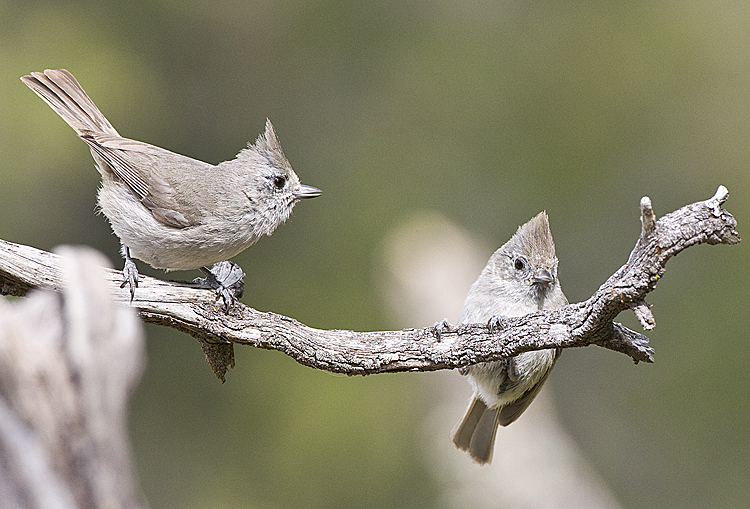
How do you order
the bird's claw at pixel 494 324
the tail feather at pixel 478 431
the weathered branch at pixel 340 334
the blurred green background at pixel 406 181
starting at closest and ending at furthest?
the weathered branch at pixel 340 334, the bird's claw at pixel 494 324, the tail feather at pixel 478 431, the blurred green background at pixel 406 181


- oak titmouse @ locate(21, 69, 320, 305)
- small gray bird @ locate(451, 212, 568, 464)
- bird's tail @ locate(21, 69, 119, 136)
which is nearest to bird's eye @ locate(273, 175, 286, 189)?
oak titmouse @ locate(21, 69, 320, 305)

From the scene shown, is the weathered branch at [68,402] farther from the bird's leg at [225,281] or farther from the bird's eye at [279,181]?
the bird's eye at [279,181]

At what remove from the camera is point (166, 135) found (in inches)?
179

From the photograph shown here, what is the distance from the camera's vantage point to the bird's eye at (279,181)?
2441 mm

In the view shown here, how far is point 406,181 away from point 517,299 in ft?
8.70

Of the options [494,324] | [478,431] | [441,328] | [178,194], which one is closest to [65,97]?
[178,194]

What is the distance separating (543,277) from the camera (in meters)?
2.47

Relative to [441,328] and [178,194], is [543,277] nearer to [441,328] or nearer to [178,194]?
[441,328]

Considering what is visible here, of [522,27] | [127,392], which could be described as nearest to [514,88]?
[522,27]

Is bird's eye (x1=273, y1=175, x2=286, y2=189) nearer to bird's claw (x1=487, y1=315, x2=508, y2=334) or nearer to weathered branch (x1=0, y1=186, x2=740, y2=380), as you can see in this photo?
weathered branch (x1=0, y1=186, x2=740, y2=380)

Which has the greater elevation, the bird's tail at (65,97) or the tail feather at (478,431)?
the bird's tail at (65,97)

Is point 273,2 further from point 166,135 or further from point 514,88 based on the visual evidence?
point 514,88

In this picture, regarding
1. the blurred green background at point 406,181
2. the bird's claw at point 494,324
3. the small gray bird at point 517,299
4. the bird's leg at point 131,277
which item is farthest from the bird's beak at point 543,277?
the blurred green background at point 406,181

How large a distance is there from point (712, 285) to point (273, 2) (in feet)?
11.4
